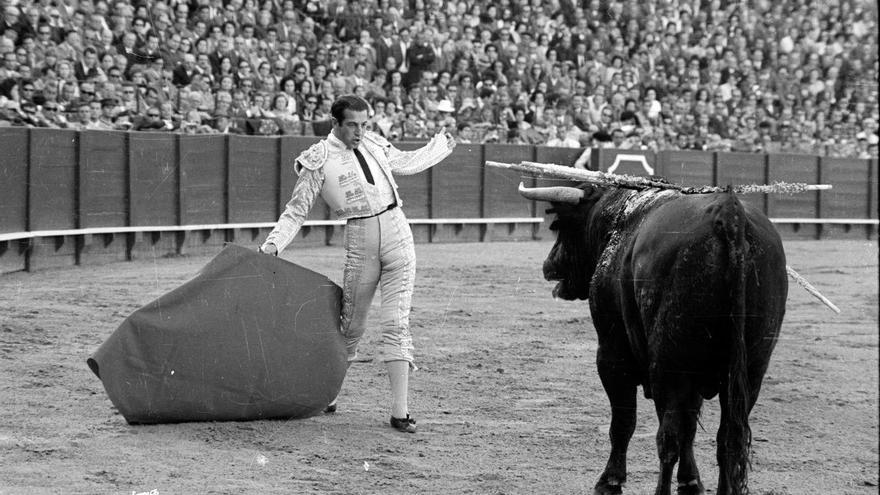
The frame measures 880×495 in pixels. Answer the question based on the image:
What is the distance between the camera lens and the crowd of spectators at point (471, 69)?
35.9ft

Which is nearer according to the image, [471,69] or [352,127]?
[352,127]

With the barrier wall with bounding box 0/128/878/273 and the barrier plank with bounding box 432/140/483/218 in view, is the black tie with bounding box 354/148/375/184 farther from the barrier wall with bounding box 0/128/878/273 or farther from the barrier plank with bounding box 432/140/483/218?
the barrier plank with bounding box 432/140/483/218

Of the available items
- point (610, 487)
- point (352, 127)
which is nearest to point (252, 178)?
point (352, 127)

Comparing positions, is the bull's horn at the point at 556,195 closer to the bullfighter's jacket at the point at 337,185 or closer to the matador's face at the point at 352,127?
the bullfighter's jacket at the point at 337,185

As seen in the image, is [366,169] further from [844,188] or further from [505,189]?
[844,188]

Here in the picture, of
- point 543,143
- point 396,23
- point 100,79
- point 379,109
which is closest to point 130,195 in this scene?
point 100,79

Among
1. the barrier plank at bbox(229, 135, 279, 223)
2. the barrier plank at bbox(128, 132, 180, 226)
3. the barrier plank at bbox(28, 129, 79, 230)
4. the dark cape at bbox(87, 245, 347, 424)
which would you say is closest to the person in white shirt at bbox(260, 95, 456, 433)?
the dark cape at bbox(87, 245, 347, 424)

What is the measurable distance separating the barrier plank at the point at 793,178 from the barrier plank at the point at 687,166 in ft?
4.74

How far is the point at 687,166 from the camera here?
1798 centimetres

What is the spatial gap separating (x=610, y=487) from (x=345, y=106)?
6.48 feet

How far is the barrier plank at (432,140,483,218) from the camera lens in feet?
51.1

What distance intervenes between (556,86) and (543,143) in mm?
788

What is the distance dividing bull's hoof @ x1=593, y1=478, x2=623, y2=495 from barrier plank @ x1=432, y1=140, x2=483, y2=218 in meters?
10.8

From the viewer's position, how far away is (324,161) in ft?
18.0
